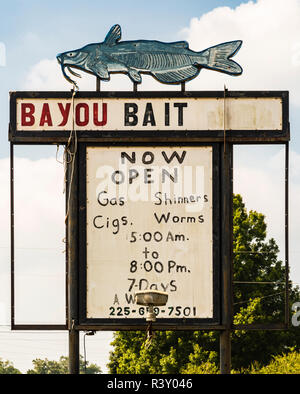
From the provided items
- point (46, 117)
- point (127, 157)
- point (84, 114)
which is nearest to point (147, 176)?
point (127, 157)

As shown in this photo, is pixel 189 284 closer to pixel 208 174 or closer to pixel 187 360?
pixel 208 174

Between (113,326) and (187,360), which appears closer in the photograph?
(113,326)

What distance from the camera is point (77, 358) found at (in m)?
13.6

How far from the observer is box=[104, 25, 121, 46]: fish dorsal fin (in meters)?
14.2


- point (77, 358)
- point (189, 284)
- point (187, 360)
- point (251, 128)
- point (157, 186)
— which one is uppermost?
point (251, 128)

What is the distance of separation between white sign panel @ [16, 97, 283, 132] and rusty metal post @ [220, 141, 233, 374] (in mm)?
575

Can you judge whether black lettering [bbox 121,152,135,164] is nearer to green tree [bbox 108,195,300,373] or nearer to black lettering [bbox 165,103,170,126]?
black lettering [bbox 165,103,170,126]

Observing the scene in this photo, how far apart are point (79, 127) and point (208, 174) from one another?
7.73ft

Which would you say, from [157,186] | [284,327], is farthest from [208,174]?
[284,327]

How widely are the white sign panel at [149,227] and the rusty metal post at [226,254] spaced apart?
0.71 feet

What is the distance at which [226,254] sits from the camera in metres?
13.7

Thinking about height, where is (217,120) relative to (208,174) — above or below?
above

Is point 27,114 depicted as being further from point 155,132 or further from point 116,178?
point 155,132

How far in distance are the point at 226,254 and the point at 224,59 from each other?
3393 millimetres
